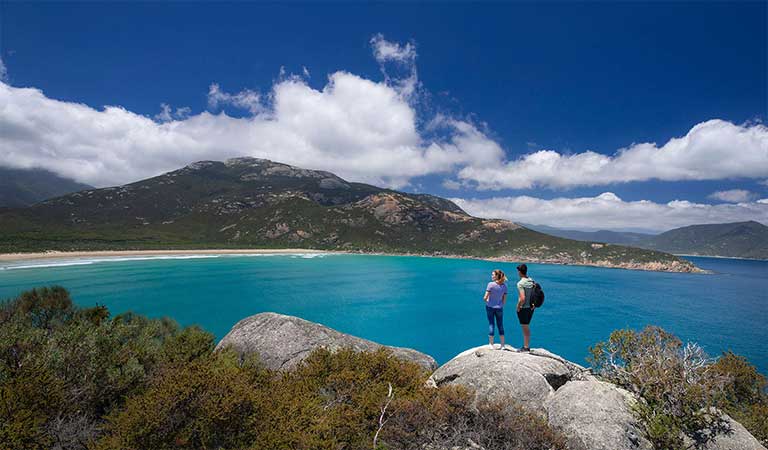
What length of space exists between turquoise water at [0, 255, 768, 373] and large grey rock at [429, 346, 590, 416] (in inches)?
1135

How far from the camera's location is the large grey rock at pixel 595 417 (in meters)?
7.96

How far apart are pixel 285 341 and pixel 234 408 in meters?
9.87

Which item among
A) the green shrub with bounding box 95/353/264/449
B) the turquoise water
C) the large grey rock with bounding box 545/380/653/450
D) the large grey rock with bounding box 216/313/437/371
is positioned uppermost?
the green shrub with bounding box 95/353/264/449

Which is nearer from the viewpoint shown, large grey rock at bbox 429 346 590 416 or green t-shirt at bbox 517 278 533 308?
large grey rock at bbox 429 346 590 416

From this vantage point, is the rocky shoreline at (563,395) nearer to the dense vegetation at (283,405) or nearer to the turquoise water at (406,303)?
the dense vegetation at (283,405)

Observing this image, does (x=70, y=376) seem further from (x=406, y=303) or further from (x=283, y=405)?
(x=406, y=303)

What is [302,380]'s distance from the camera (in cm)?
1059

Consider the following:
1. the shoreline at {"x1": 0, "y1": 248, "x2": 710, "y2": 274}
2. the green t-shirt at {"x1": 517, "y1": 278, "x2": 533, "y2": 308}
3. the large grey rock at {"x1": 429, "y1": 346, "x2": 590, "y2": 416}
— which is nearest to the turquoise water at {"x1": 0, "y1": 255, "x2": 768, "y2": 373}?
the shoreline at {"x1": 0, "y1": 248, "x2": 710, "y2": 274}

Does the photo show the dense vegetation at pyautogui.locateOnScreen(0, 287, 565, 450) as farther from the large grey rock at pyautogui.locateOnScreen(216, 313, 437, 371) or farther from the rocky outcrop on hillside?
the large grey rock at pyautogui.locateOnScreen(216, 313, 437, 371)

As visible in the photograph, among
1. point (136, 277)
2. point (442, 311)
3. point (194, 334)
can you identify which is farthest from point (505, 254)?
point (194, 334)

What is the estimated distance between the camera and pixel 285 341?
16828 millimetres

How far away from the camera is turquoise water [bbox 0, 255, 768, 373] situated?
44.8m

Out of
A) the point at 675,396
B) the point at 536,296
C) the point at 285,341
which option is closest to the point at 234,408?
the point at 285,341

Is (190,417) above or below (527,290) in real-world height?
below
